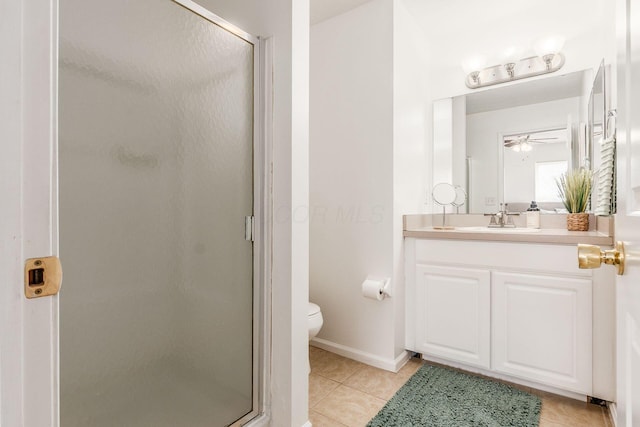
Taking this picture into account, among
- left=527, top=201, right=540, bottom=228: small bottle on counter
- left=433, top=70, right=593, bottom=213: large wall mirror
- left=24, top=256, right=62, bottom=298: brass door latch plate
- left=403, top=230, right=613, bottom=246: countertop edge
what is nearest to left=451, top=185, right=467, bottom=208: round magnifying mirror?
left=433, top=70, right=593, bottom=213: large wall mirror

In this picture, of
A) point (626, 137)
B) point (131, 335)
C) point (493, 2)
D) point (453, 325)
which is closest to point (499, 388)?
point (453, 325)

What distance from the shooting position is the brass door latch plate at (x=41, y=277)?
587mm

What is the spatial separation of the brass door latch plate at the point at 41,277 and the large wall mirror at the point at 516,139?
252cm

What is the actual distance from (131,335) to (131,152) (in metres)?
0.57

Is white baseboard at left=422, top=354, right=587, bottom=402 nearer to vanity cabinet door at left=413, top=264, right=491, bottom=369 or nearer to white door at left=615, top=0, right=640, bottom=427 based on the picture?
vanity cabinet door at left=413, top=264, right=491, bottom=369

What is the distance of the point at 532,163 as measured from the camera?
2.32m

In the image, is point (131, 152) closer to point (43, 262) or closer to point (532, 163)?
point (43, 262)

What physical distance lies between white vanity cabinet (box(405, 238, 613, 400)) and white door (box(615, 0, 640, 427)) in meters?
1.13

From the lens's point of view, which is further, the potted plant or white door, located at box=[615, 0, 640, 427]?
the potted plant

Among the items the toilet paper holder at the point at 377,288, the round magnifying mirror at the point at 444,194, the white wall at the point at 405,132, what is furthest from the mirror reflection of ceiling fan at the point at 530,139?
the toilet paper holder at the point at 377,288

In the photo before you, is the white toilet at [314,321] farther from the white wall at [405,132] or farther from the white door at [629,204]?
the white door at [629,204]

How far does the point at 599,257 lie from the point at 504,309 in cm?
138

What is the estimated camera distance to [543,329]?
1.76m

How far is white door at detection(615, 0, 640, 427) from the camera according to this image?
0.54 meters
